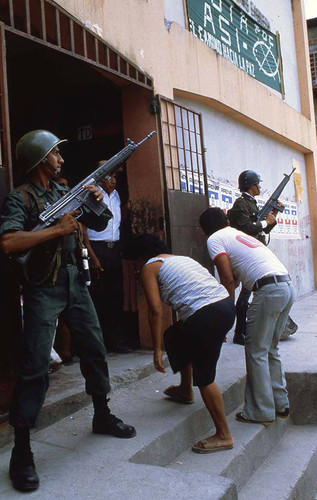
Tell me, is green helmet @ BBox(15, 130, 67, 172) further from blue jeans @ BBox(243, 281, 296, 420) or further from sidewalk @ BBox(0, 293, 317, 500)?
blue jeans @ BBox(243, 281, 296, 420)

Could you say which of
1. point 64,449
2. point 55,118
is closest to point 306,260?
point 55,118

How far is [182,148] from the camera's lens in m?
5.16

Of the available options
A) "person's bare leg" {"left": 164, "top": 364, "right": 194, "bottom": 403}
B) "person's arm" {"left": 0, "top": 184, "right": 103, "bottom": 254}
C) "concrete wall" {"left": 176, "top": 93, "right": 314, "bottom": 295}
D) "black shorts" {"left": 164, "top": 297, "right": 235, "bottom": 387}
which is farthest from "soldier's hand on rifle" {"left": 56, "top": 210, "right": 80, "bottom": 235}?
"concrete wall" {"left": 176, "top": 93, "right": 314, "bottom": 295}

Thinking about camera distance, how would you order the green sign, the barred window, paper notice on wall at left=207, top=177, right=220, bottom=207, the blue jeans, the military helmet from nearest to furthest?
the blue jeans → the barred window → the military helmet → paper notice on wall at left=207, top=177, right=220, bottom=207 → the green sign

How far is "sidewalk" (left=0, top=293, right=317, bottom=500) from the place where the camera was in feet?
7.33

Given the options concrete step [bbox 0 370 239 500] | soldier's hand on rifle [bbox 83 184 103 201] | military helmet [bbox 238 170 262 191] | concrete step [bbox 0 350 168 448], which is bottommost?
concrete step [bbox 0 370 239 500]

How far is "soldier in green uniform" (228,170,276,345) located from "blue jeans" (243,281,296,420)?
1.81 meters

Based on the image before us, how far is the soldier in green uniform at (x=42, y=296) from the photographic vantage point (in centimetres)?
235

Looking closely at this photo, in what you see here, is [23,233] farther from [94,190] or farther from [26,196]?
[94,190]

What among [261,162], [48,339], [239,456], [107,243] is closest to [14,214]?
[48,339]

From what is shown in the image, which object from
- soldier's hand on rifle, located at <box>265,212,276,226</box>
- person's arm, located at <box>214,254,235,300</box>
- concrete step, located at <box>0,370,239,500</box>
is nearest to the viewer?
concrete step, located at <box>0,370,239,500</box>

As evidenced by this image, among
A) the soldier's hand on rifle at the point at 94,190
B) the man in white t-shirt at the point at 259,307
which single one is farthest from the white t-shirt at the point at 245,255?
the soldier's hand on rifle at the point at 94,190

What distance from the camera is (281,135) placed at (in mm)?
9156

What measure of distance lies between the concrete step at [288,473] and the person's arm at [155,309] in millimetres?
930
